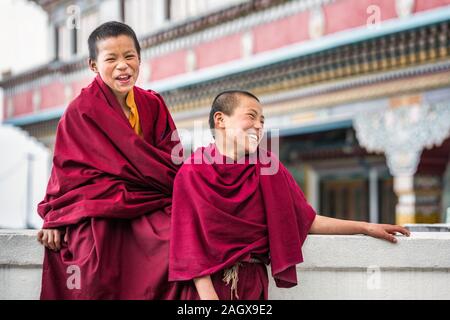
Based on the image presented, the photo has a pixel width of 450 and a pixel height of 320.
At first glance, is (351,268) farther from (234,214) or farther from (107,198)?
A: (107,198)

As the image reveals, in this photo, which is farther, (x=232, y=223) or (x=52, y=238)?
(x=52, y=238)

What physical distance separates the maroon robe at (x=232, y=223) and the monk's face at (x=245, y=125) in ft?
0.16

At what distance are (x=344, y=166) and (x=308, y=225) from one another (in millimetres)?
5575

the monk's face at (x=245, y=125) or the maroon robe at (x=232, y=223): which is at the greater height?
the monk's face at (x=245, y=125)

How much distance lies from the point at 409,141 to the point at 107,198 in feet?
11.3

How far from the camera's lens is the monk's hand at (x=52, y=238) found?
6.47 feet

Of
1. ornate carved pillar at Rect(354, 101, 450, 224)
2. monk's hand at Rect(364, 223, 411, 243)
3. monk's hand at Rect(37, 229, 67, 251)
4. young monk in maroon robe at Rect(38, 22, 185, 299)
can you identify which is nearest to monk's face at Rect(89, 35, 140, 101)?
young monk in maroon robe at Rect(38, 22, 185, 299)

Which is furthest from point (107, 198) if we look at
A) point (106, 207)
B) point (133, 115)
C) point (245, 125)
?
point (245, 125)

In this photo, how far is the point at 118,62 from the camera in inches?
80.4

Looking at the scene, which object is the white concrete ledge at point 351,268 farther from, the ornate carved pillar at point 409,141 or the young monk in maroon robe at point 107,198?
the ornate carved pillar at point 409,141

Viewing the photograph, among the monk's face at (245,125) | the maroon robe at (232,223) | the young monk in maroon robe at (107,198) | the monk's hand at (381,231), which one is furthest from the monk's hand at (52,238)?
the monk's hand at (381,231)

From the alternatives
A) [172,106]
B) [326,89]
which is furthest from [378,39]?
[172,106]

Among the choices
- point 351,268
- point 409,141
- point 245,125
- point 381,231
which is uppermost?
point 409,141
